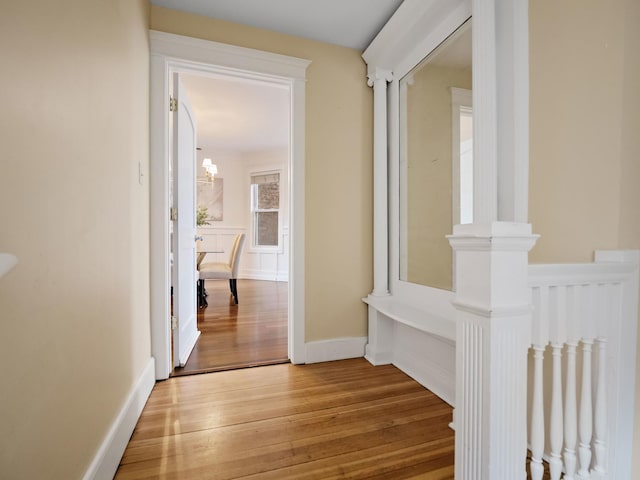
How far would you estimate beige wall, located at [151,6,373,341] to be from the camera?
2.34 m

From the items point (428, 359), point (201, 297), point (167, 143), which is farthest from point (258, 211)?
point (428, 359)

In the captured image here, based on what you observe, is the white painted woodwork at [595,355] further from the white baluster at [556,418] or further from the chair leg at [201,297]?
the chair leg at [201,297]

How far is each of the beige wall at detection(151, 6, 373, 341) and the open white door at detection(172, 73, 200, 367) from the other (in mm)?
788

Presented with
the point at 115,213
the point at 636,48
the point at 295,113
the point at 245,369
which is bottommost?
the point at 245,369

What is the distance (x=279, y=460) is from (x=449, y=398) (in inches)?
39.3

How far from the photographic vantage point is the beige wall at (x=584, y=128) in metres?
1.16

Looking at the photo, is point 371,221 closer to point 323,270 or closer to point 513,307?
point 323,270

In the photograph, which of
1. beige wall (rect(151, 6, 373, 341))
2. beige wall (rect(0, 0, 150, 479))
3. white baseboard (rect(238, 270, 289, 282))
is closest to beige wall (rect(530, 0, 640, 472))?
beige wall (rect(151, 6, 373, 341))

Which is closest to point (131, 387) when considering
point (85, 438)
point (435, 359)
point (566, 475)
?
point (85, 438)

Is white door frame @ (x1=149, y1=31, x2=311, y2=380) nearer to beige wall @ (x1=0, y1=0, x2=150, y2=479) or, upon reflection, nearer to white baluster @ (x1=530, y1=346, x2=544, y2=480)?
beige wall @ (x1=0, y1=0, x2=150, y2=479)

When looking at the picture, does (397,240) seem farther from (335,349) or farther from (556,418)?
(556,418)

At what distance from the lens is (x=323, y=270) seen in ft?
7.80

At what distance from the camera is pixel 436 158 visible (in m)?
1.98

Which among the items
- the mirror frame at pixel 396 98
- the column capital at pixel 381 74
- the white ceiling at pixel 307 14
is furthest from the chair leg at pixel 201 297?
the column capital at pixel 381 74
